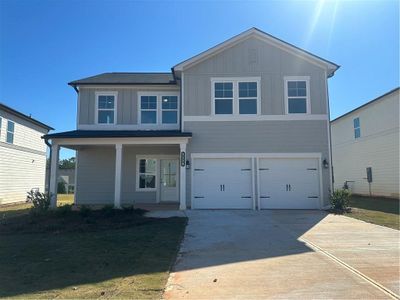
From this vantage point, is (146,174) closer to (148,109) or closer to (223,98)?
(148,109)

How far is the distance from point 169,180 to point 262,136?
209 inches

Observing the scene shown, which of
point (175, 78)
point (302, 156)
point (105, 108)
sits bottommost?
point (302, 156)

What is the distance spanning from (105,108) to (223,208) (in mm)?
7714

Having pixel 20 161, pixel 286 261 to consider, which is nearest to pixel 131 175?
pixel 20 161

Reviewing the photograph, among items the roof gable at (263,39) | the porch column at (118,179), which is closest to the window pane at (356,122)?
the roof gable at (263,39)

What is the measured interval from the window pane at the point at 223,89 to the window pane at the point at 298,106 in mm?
2733

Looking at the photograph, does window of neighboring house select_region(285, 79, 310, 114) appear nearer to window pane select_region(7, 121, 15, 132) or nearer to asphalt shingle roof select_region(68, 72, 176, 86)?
asphalt shingle roof select_region(68, 72, 176, 86)

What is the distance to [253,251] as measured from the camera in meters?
7.75

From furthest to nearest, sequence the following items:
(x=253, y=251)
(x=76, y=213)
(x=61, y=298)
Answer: (x=76, y=213) → (x=253, y=251) → (x=61, y=298)

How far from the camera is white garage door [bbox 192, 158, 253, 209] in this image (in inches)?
615

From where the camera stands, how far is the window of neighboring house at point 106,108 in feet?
58.8

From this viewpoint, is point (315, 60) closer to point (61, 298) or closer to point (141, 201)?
point (141, 201)

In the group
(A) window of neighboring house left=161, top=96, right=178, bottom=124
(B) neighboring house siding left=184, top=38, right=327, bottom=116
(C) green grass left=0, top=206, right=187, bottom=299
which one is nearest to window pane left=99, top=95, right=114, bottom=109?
(A) window of neighboring house left=161, top=96, right=178, bottom=124

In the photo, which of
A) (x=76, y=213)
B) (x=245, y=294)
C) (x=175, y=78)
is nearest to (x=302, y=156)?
(x=175, y=78)
